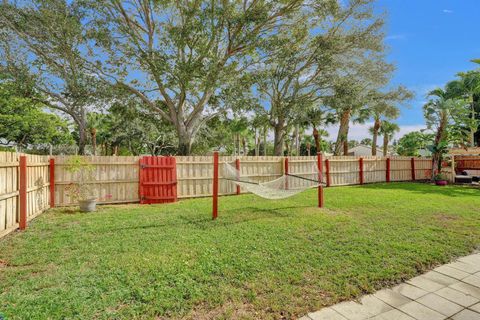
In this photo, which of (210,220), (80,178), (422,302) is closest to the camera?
(422,302)

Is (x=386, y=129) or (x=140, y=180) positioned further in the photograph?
(x=386, y=129)

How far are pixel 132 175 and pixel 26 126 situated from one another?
20.4 meters

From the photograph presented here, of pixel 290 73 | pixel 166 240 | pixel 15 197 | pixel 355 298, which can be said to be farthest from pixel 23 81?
pixel 355 298

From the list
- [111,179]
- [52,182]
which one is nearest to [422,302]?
[111,179]

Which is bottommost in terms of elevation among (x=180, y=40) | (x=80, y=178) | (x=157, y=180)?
(x=157, y=180)

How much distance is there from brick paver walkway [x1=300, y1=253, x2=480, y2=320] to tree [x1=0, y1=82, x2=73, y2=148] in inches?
887

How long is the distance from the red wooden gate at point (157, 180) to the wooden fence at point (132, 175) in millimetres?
249

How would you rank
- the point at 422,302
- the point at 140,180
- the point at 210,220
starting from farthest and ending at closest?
the point at 140,180 → the point at 210,220 → the point at 422,302

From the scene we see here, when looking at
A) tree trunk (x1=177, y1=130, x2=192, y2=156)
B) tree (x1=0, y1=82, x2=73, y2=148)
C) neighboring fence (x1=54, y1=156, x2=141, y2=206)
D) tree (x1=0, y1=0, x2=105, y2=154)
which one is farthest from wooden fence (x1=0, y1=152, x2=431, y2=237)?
tree (x1=0, y1=82, x2=73, y2=148)

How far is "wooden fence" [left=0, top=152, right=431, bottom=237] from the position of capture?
14.4ft

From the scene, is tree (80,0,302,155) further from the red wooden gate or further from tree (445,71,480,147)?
tree (445,71,480,147)

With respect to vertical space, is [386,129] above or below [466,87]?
below

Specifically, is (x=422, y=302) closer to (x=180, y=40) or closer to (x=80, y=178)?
(x=80, y=178)

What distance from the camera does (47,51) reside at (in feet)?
35.7
